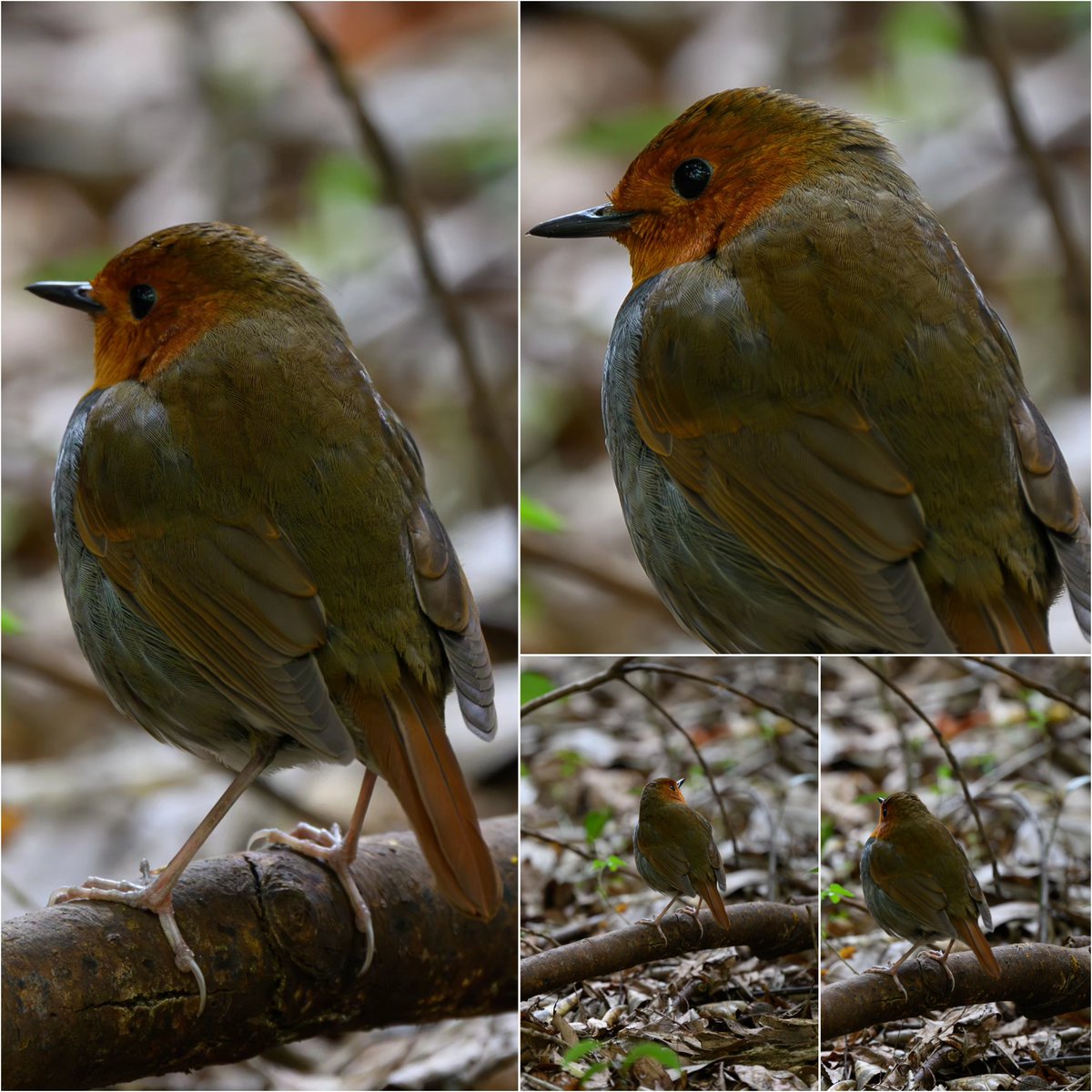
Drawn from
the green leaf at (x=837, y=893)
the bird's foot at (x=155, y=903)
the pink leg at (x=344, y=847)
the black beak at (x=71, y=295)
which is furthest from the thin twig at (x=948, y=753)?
the black beak at (x=71, y=295)

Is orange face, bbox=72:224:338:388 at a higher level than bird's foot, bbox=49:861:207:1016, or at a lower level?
higher

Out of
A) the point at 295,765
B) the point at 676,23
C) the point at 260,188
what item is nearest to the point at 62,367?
the point at 260,188

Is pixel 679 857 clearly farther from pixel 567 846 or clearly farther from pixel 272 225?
pixel 272 225

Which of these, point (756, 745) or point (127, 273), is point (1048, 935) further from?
point (127, 273)

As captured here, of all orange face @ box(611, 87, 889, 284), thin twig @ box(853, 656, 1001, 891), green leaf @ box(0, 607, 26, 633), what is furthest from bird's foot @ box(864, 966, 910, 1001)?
green leaf @ box(0, 607, 26, 633)

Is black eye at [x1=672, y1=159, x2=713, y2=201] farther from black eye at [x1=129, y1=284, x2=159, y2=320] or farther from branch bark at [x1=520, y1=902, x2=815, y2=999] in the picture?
branch bark at [x1=520, y1=902, x2=815, y2=999]

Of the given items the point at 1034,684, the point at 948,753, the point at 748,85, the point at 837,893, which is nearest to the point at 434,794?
the point at 837,893

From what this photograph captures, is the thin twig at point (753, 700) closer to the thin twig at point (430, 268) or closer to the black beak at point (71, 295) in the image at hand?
the thin twig at point (430, 268)
